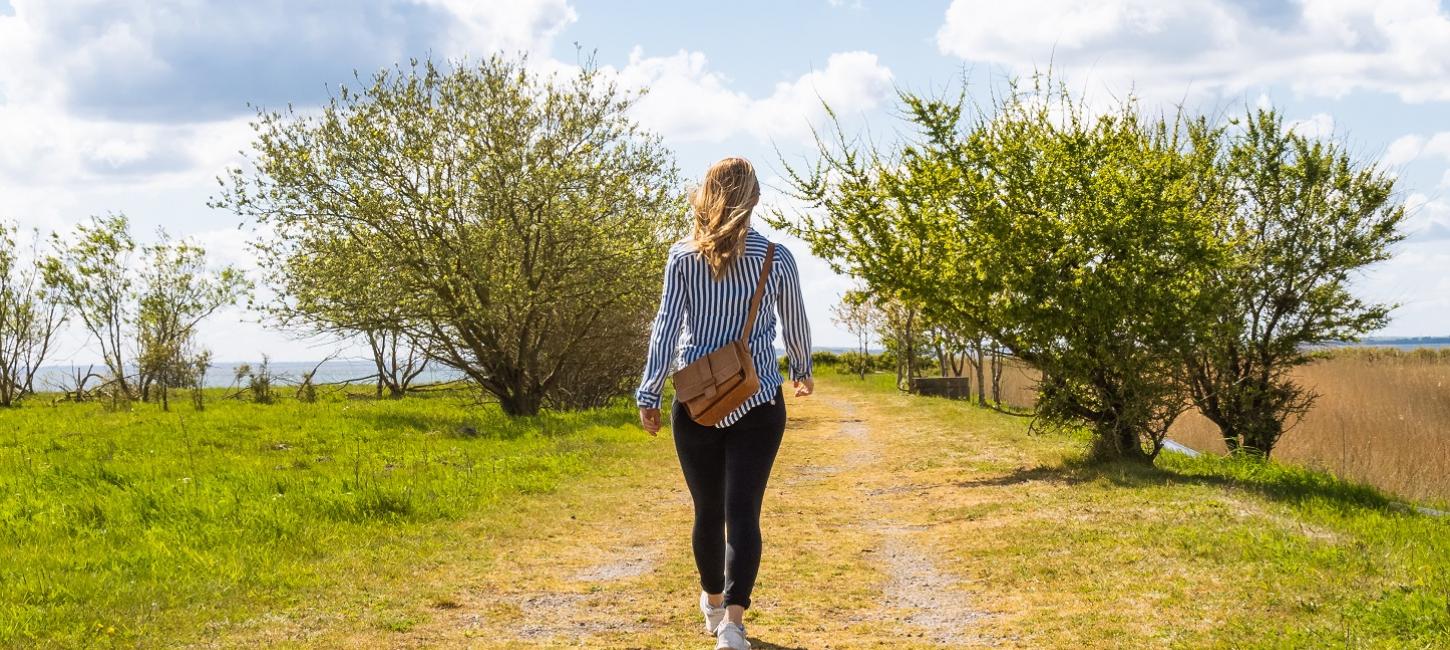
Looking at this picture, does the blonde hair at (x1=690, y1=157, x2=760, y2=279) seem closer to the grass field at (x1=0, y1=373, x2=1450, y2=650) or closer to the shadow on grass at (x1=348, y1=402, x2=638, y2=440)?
the grass field at (x1=0, y1=373, x2=1450, y2=650)

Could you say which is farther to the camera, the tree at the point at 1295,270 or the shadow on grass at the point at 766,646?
the tree at the point at 1295,270

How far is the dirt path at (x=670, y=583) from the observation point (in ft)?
20.0

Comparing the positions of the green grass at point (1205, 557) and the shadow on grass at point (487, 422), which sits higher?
the shadow on grass at point (487, 422)

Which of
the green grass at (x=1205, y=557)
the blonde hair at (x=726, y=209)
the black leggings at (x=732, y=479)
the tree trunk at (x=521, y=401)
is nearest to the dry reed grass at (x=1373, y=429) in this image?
the green grass at (x=1205, y=557)

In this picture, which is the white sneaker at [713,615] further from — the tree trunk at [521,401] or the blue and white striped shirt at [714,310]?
the tree trunk at [521,401]

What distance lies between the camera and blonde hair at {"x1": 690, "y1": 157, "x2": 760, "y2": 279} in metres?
5.02

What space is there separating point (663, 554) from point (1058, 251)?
643cm

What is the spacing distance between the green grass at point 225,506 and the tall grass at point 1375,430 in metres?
10.2

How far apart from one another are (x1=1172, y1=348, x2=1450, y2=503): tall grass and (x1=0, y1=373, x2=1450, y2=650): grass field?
94.2 inches

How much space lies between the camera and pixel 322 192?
22.8 meters

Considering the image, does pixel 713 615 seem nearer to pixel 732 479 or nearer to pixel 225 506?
pixel 732 479

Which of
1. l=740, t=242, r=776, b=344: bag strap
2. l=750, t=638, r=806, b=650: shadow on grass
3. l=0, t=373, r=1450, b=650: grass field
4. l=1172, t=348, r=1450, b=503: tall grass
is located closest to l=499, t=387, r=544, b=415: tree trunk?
l=0, t=373, r=1450, b=650: grass field

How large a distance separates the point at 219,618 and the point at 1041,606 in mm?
4806

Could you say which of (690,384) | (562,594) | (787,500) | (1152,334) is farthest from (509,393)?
(690,384)
